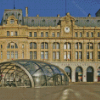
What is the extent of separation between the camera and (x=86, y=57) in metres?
93.6

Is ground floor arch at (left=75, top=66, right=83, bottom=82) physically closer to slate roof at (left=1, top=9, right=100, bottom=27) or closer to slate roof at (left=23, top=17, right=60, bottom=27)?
slate roof at (left=1, top=9, right=100, bottom=27)

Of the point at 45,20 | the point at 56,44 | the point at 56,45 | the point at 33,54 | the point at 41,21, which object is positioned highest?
the point at 45,20

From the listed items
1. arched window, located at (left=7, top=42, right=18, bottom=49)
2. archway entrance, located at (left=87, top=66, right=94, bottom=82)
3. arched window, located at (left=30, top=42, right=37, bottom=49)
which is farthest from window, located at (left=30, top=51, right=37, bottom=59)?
archway entrance, located at (left=87, top=66, right=94, bottom=82)

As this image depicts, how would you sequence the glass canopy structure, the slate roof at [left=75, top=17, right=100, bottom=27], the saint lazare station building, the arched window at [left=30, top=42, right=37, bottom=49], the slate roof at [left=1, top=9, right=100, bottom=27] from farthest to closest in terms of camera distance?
the slate roof at [left=75, top=17, right=100, bottom=27] < the slate roof at [left=1, top=9, right=100, bottom=27] < the arched window at [left=30, top=42, right=37, bottom=49] < the saint lazare station building < the glass canopy structure

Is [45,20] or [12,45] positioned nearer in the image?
[12,45]

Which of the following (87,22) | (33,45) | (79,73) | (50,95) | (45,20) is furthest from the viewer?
(87,22)

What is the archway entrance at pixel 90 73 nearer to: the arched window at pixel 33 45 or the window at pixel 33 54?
the window at pixel 33 54

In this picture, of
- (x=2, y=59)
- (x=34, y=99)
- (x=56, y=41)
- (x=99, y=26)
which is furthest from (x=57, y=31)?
(x=34, y=99)

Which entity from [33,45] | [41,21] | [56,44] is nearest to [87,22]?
[56,44]

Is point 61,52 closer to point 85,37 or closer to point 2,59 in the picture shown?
point 85,37

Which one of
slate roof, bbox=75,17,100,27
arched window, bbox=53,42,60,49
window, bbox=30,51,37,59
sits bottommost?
window, bbox=30,51,37,59

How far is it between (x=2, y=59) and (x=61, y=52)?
21779mm

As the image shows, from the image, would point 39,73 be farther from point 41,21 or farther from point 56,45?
point 41,21

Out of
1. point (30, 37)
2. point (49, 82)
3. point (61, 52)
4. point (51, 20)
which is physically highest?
point (51, 20)
